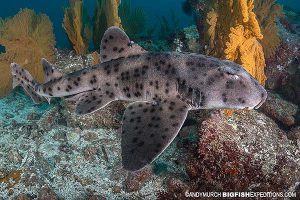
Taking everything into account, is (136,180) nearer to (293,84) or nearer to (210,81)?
(210,81)

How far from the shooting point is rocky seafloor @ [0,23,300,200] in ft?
18.9

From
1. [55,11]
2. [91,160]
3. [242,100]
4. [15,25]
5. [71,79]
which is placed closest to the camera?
[242,100]

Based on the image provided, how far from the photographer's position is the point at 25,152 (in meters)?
7.05

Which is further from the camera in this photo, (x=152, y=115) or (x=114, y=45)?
Answer: (x=114, y=45)

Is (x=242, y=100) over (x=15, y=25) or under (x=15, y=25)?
over

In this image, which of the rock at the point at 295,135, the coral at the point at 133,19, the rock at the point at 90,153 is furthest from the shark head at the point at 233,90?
the coral at the point at 133,19

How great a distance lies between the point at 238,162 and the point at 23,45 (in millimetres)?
7512

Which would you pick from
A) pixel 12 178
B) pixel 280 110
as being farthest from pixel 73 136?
pixel 280 110

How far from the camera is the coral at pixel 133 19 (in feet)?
38.0

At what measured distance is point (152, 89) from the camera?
495 centimetres

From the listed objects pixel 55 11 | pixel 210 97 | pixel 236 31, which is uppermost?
pixel 236 31

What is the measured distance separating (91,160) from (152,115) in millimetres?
2747

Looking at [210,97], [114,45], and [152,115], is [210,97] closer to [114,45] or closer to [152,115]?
[152,115]

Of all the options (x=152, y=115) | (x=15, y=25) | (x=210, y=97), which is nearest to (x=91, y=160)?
(x=152, y=115)
